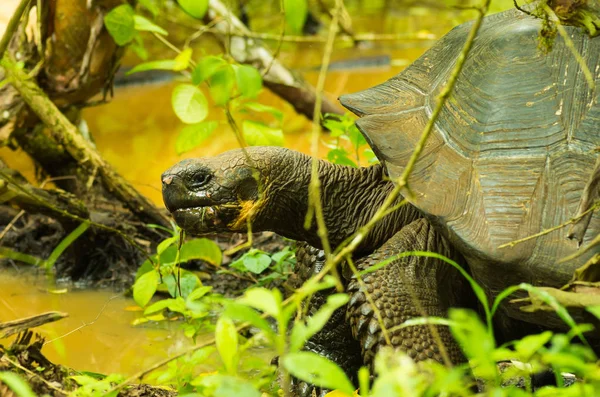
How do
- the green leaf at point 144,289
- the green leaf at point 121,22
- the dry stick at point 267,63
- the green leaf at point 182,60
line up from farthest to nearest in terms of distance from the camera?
1. the dry stick at point 267,63
2. the green leaf at point 121,22
3. the green leaf at point 182,60
4. the green leaf at point 144,289

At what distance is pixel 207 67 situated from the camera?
2.52m

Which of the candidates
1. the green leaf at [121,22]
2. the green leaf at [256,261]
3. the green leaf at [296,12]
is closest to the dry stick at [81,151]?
the green leaf at [121,22]

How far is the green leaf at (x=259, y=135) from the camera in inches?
146

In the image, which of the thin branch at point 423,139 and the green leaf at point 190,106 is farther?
the green leaf at point 190,106

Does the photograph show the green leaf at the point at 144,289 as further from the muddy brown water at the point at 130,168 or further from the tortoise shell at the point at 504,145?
the tortoise shell at the point at 504,145

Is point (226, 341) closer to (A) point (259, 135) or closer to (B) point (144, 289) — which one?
(B) point (144, 289)

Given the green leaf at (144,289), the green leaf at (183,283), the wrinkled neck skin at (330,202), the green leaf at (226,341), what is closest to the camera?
the green leaf at (226,341)

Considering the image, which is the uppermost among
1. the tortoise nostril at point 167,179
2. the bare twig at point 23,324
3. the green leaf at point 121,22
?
the green leaf at point 121,22

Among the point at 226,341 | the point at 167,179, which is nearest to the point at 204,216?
the point at 167,179

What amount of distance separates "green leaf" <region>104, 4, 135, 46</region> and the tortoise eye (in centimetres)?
138

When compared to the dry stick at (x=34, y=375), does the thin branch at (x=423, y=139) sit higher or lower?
higher

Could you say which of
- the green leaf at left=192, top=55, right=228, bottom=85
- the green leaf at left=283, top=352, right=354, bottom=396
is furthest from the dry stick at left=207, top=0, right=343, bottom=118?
the green leaf at left=283, top=352, right=354, bottom=396

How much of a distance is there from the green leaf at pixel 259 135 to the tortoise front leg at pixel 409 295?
104 centimetres

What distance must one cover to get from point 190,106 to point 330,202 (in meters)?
0.73
